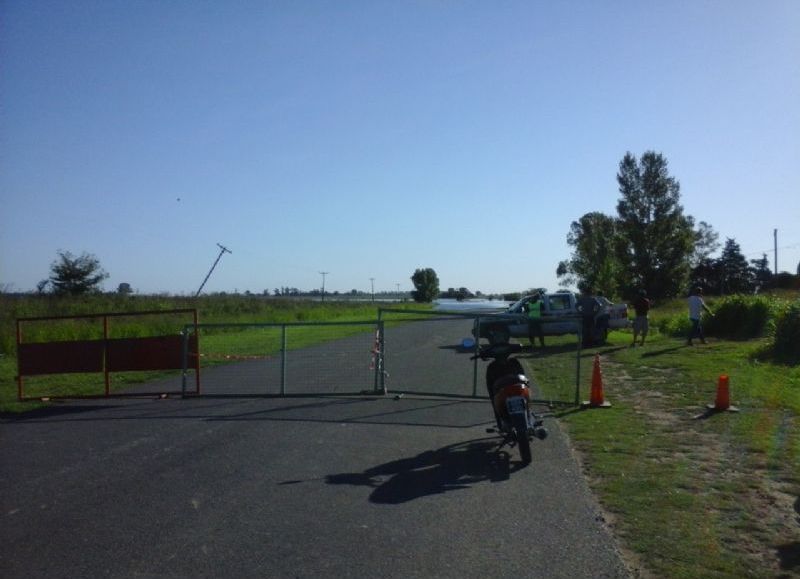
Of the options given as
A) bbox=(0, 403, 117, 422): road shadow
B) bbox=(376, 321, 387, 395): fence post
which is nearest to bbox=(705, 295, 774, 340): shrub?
bbox=(376, 321, 387, 395): fence post

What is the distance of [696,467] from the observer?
834 centimetres

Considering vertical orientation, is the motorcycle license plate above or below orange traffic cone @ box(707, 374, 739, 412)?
above

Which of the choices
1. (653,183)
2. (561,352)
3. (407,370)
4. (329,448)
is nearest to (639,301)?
(561,352)

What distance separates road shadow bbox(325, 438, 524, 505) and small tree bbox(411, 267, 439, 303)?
13899 cm

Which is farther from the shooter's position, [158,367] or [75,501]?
[158,367]

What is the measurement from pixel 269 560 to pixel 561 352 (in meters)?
18.8

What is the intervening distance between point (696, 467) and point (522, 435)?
189 centimetres

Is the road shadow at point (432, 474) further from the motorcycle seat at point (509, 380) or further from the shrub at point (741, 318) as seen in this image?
the shrub at point (741, 318)

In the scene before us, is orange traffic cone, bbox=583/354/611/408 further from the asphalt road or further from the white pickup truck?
the white pickup truck

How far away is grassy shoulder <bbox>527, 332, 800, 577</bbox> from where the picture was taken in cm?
573

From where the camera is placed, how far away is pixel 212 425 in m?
11.3

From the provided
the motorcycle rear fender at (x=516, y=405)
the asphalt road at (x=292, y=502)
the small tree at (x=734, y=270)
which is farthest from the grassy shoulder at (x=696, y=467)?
the small tree at (x=734, y=270)

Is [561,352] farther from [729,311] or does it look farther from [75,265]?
[75,265]

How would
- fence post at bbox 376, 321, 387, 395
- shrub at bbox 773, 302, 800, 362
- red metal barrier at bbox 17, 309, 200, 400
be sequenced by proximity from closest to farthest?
fence post at bbox 376, 321, 387, 395, red metal barrier at bbox 17, 309, 200, 400, shrub at bbox 773, 302, 800, 362
